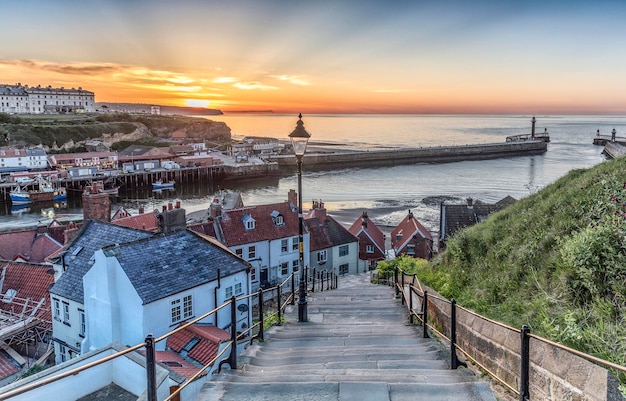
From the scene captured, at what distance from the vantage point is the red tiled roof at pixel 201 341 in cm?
1502

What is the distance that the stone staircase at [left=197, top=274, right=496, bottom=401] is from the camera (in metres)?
5.31

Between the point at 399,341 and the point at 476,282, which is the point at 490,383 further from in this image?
the point at 476,282

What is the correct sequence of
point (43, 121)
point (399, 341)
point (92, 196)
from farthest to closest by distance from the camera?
point (43, 121)
point (92, 196)
point (399, 341)

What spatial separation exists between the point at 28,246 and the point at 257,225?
15.8 meters

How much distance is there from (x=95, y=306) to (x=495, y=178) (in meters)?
79.0

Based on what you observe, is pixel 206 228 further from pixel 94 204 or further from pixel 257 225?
pixel 94 204

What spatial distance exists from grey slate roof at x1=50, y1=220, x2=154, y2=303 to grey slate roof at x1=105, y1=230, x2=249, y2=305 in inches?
57.3

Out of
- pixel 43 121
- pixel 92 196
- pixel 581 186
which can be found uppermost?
pixel 43 121

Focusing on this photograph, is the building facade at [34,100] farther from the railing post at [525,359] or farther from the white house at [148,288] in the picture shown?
the railing post at [525,359]

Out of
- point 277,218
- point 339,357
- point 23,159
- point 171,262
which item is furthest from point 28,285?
point 23,159

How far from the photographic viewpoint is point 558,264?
24.0ft

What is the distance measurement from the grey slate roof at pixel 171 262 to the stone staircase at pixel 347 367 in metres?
7.72

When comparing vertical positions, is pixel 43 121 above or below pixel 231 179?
above

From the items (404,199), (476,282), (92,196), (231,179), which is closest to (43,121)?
(231,179)
